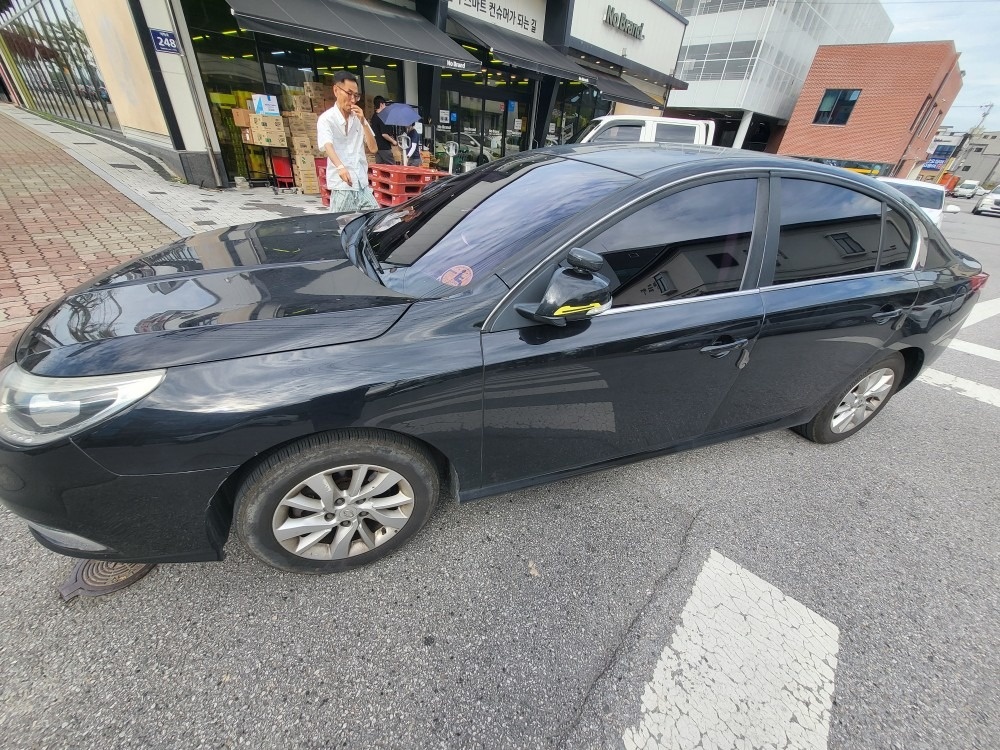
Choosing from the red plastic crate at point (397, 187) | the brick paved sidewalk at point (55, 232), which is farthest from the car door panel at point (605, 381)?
the red plastic crate at point (397, 187)

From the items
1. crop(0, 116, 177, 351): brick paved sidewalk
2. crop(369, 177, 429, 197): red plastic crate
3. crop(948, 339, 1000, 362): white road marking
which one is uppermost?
crop(369, 177, 429, 197): red plastic crate

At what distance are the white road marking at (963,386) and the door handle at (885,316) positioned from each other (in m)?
2.17

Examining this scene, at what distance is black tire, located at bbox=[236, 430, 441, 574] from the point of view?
1.55 metres

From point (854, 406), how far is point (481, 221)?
107 inches

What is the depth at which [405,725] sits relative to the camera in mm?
1406

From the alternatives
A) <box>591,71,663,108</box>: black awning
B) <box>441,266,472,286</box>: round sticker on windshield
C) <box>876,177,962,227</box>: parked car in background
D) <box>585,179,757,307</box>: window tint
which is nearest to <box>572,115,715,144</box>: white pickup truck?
<box>876,177,962,227</box>: parked car in background

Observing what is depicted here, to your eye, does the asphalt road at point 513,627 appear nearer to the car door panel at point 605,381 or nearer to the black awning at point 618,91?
the car door panel at point 605,381

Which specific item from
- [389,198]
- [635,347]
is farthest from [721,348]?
[389,198]

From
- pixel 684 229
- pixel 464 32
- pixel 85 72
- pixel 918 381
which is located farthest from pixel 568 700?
pixel 85 72

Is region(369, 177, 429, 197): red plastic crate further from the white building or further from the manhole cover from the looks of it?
the white building

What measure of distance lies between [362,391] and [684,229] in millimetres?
1518

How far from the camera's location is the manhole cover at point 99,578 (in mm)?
1668

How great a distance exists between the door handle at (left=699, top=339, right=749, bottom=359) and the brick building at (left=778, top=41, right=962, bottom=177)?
3621 centimetres

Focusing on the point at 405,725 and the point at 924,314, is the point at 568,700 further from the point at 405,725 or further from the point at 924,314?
the point at 924,314
